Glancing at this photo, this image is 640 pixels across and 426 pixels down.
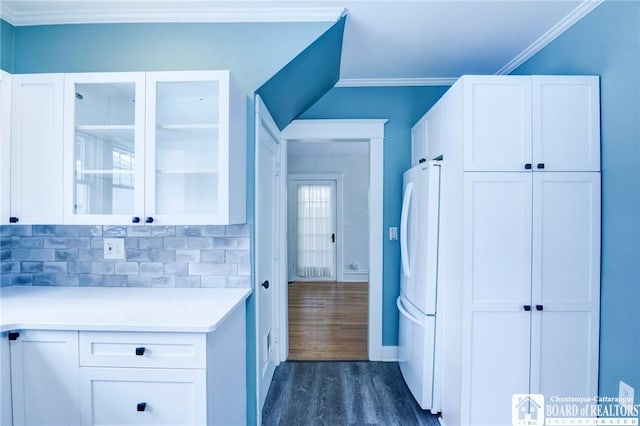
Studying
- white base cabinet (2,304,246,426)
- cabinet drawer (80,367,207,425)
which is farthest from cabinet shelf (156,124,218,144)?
cabinet drawer (80,367,207,425)

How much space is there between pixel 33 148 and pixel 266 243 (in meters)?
1.43

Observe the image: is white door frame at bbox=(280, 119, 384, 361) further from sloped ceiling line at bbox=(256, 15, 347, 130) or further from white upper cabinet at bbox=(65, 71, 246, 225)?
white upper cabinet at bbox=(65, 71, 246, 225)

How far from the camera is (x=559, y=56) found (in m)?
1.97

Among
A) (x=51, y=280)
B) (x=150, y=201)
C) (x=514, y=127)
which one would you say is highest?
(x=514, y=127)

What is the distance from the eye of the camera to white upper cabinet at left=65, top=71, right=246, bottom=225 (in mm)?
1568

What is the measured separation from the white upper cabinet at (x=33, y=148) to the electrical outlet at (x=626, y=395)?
310 centimetres

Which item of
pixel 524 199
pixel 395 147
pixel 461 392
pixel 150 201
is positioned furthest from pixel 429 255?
pixel 150 201

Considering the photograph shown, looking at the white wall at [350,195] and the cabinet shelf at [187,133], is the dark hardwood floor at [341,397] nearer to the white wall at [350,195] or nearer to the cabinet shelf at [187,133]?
the cabinet shelf at [187,133]

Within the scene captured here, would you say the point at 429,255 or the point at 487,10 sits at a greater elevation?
the point at 487,10

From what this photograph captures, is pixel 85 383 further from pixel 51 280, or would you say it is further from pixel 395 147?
pixel 395 147

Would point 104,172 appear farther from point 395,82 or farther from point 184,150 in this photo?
point 395,82

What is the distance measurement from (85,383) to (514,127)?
241 centimetres

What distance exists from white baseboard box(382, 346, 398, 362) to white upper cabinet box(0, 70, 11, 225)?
9.35 feet
